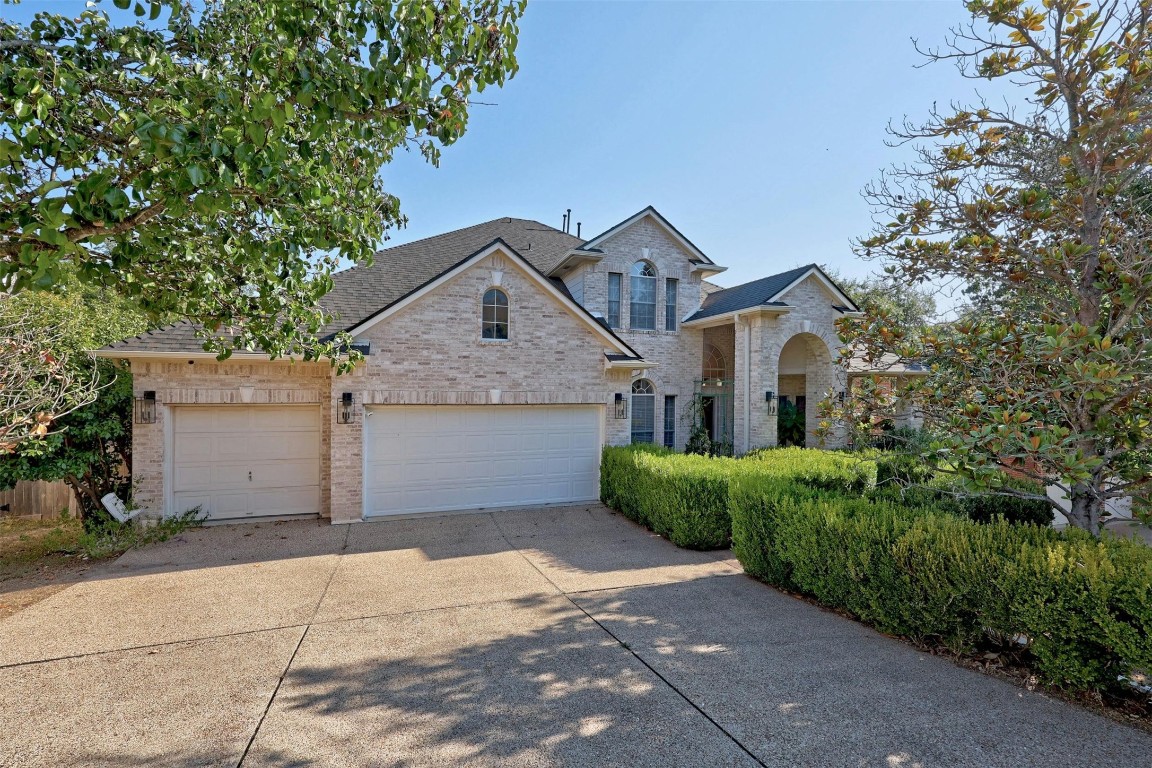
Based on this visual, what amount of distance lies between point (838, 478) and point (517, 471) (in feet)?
19.8

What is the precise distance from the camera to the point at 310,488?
10.2m

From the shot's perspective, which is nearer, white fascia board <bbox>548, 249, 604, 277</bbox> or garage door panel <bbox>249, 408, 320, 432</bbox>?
garage door panel <bbox>249, 408, 320, 432</bbox>

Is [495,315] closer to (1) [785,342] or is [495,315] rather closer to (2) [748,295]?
(2) [748,295]

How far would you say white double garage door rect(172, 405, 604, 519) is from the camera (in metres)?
9.62

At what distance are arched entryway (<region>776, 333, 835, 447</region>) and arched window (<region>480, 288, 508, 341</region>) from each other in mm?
8479

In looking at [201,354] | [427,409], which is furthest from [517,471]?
[201,354]

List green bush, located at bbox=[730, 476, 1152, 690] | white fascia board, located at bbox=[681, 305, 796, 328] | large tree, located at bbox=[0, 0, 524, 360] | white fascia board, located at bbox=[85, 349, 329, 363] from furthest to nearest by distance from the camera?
white fascia board, located at bbox=[681, 305, 796, 328] → white fascia board, located at bbox=[85, 349, 329, 363] → green bush, located at bbox=[730, 476, 1152, 690] → large tree, located at bbox=[0, 0, 524, 360]

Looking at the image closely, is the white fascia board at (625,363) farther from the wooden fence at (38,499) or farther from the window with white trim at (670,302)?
the wooden fence at (38,499)

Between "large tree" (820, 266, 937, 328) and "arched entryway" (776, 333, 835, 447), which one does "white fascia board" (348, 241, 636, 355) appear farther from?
"arched entryway" (776, 333, 835, 447)

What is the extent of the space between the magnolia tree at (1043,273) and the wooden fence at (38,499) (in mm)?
15225

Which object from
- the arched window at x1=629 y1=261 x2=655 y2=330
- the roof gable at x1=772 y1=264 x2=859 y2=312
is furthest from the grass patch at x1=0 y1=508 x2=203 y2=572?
the roof gable at x1=772 y1=264 x2=859 y2=312

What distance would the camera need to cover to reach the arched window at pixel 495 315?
10852 mm

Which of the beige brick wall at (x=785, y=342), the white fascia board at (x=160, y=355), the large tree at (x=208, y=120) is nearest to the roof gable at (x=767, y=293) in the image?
the beige brick wall at (x=785, y=342)

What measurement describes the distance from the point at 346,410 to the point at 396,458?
1.31 meters
